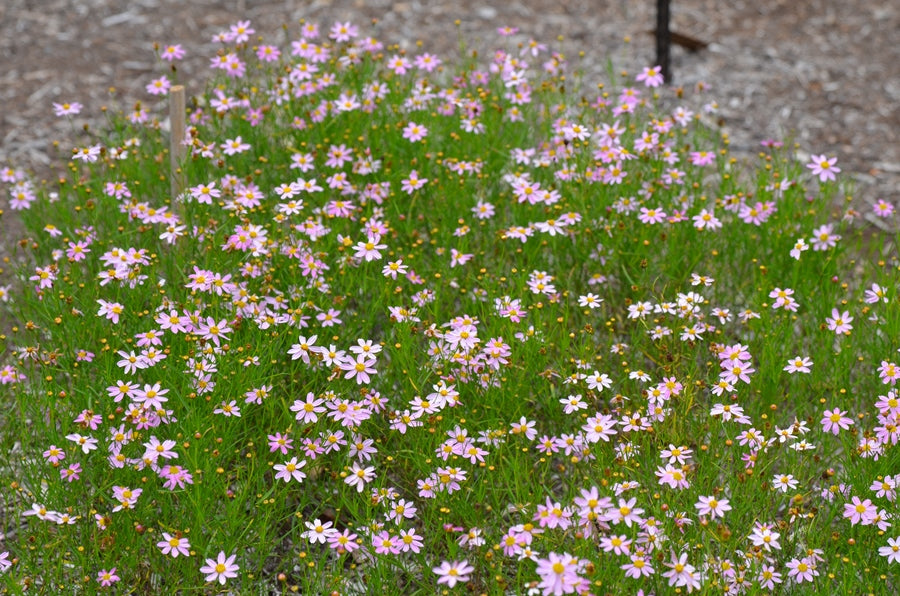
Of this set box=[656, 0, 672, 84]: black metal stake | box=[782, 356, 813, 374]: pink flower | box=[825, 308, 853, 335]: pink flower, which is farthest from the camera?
box=[656, 0, 672, 84]: black metal stake

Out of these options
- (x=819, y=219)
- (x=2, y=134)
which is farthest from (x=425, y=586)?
(x=2, y=134)

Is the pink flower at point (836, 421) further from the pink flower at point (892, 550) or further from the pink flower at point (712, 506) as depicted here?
the pink flower at point (712, 506)

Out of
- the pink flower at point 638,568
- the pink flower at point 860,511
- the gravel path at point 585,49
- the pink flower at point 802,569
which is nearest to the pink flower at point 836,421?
the pink flower at point 860,511

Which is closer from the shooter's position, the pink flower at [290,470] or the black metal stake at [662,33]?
the pink flower at [290,470]

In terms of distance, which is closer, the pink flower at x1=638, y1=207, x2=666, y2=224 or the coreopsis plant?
the coreopsis plant

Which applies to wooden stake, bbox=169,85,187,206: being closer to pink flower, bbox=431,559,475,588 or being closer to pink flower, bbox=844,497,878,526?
pink flower, bbox=431,559,475,588

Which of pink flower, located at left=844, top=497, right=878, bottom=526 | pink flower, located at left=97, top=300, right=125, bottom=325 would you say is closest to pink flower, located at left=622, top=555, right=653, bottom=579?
pink flower, located at left=844, top=497, right=878, bottom=526

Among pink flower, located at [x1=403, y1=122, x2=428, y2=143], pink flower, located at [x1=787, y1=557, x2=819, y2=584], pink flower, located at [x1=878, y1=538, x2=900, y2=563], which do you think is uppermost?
pink flower, located at [x1=403, y1=122, x2=428, y2=143]

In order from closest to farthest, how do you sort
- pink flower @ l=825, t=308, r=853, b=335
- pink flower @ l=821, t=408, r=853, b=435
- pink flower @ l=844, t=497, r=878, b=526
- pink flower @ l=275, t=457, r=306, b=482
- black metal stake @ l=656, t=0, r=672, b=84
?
pink flower @ l=844, t=497, r=878, b=526 → pink flower @ l=275, t=457, r=306, b=482 → pink flower @ l=821, t=408, r=853, b=435 → pink flower @ l=825, t=308, r=853, b=335 → black metal stake @ l=656, t=0, r=672, b=84
